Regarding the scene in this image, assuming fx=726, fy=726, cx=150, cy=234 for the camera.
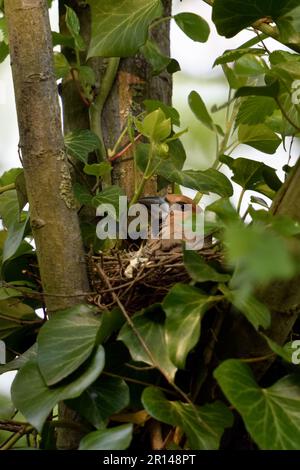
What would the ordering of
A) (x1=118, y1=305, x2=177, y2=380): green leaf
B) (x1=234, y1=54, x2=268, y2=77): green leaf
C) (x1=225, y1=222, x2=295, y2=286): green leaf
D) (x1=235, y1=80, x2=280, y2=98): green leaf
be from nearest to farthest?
(x1=225, y1=222, x2=295, y2=286): green leaf < (x1=118, y1=305, x2=177, y2=380): green leaf < (x1=235, y1=80, x2=280, y2=98): green leaf < (x1=234, y1=54, x2=268, y2=77): green leaf

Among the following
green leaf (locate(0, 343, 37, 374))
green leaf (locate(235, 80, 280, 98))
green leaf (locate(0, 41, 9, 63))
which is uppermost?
green leaf (locate(0, 41, 9, 63))

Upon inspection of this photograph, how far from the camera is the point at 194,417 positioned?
0.85 m

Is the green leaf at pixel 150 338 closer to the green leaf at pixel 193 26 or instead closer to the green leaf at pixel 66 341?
the green leaf at pixel 66 341

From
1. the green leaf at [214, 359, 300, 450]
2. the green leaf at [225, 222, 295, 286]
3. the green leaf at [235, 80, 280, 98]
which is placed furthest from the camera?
the green leaf at [235, 80, 280, 98]

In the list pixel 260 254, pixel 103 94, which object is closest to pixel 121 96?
pixel 103 94

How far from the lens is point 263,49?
3.86 feet

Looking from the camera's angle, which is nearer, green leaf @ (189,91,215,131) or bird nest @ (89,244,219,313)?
bird nest @ (89,244,219,313)

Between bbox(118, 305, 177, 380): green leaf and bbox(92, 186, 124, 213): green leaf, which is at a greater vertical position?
bbox(92, 186, 124, 213): green leaf

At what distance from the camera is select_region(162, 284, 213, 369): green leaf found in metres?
0.84

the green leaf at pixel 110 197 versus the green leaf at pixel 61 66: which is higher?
the green leaf at pixel 61 66

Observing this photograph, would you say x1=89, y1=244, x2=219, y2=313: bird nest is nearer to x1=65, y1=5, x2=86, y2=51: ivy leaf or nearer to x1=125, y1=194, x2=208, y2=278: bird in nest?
x1=125, y1=194, x2=208, y2=278: bird in nest

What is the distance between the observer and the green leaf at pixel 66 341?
90cm

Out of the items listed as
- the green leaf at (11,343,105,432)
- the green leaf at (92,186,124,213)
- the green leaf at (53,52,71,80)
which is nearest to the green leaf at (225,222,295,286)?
the green leaf at (11,343,105,432)

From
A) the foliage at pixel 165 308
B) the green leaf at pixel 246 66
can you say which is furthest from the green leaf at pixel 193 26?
the green leaf at pixel 246 66
